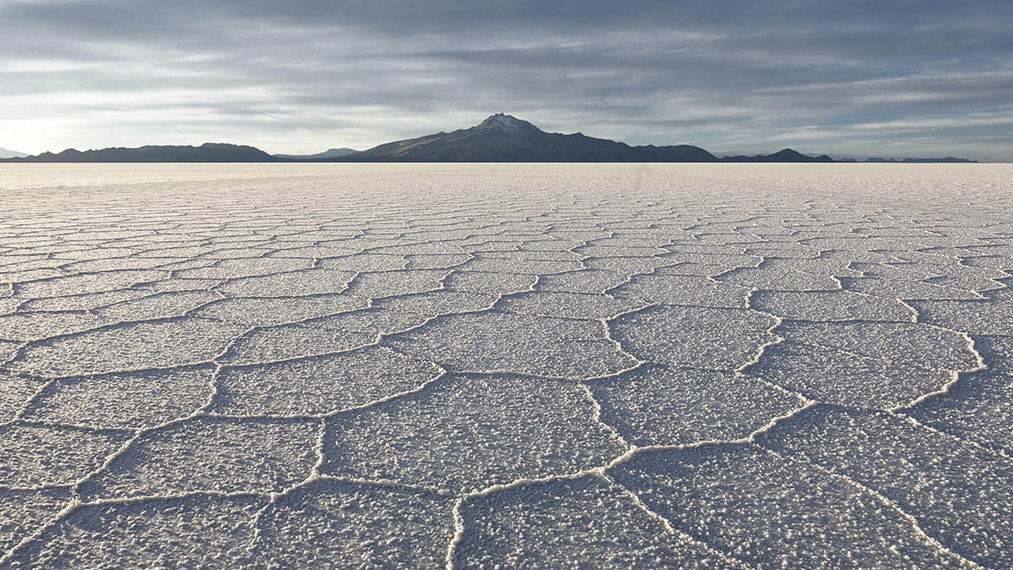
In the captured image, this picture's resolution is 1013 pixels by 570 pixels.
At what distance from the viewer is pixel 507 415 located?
1.19m

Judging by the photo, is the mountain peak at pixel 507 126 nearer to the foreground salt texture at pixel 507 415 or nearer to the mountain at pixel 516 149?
the mountain at pixel 516 149

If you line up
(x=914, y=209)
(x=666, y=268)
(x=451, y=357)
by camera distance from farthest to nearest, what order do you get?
(x=914, y=209)
(x=666, y=268)
(x=451, y=357)

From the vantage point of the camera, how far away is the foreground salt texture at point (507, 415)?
0.84 m

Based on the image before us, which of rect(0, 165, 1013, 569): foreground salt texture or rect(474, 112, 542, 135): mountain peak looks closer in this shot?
rect(0, 165, 1013, 569): foreground salt texture

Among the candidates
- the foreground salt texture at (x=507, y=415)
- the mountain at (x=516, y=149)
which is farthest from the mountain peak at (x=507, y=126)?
the foreground salt texture at (x=507, y=415)

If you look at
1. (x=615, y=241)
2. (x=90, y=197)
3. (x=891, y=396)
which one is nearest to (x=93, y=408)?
(x=891, y=396)

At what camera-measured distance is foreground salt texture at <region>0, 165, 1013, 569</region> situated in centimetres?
84

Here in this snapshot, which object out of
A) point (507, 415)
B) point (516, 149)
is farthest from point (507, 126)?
point (507, 415)

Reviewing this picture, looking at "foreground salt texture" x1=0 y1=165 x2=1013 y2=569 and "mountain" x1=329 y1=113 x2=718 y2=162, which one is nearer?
"foreground salt texture" x1=0 y1=165 x2=1013 y2=569

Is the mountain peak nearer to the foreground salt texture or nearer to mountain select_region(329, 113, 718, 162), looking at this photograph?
mountain select_region(329, 113, 718, 162)

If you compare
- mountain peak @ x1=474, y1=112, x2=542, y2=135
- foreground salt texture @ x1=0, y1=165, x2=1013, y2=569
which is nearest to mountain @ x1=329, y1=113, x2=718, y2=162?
mountain peak @ x1=474, y1=112, x2=542, y2=135

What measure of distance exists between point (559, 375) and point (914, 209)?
15.8 ft

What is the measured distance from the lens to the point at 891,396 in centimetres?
126

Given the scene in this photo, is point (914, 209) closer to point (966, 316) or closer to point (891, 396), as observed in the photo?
point (966, 316)
